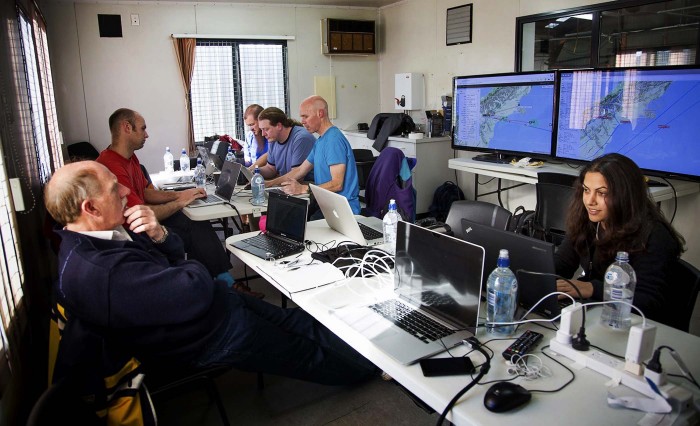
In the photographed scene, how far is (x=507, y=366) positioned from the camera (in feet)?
Answer: 4.69

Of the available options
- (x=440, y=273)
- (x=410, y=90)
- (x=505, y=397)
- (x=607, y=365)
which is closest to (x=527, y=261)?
(x=440, y=273)

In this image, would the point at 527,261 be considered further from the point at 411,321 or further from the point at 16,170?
the point at 16,170

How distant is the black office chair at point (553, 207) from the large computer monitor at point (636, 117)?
0.79m

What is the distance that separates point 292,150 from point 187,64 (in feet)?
10.4

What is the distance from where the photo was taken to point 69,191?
5.98ft

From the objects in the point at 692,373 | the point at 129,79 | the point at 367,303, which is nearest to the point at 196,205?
the point at 367,303

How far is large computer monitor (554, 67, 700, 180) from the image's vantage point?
3.42m

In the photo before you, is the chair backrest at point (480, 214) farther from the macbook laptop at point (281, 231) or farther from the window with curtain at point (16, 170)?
the window with curtain at point (16, 170)

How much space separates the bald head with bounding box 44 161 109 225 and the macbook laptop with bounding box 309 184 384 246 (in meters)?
1.07

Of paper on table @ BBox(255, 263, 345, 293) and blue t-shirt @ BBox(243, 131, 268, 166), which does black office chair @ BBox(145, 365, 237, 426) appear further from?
blue t-shirt @ BBox(243, 131, 268, 166)

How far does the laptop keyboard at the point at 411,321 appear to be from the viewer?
160cm

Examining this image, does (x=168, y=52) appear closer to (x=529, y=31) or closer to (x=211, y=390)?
(x=529, y=31)

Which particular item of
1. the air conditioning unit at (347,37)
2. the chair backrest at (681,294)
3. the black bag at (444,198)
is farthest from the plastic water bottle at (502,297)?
the air conditioning unit at (347,37)

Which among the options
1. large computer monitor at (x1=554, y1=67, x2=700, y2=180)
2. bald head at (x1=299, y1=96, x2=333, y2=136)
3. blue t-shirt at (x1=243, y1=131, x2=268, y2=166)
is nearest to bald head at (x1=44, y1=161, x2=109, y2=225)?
bald head at (x1=299, y1=96, x2=333, y2=136)
